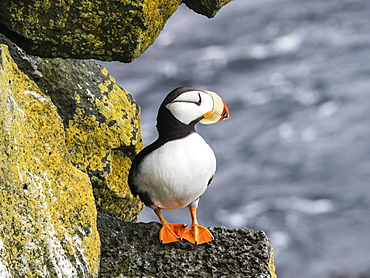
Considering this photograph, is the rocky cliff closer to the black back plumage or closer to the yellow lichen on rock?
the yellow lichen on rock

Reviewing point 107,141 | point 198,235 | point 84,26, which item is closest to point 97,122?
point 107,141

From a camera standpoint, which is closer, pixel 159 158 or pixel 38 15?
pixel 38 15

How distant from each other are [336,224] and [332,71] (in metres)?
2.81

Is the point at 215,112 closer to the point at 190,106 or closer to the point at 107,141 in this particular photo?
the point at 190,106

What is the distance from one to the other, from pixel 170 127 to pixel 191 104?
0.14 m

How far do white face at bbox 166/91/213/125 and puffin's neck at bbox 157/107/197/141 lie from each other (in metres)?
0.02

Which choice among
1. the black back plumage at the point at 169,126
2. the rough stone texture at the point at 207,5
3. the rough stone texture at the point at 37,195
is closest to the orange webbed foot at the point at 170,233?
the black back plumage at the point at 169,126

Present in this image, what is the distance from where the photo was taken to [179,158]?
9.43 feet

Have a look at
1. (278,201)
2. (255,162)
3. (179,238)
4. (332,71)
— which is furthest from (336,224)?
(179,238)

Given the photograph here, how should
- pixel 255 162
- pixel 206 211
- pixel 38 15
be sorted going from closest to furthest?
1. pixel 38 15
2. pixel 206 211
3. pixel 255 162

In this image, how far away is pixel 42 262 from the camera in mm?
2090

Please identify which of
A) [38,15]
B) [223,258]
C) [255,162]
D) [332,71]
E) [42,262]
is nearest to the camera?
[42,262]

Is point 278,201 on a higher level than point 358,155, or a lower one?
lower

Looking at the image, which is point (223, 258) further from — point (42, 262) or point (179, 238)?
point (42, 262)
